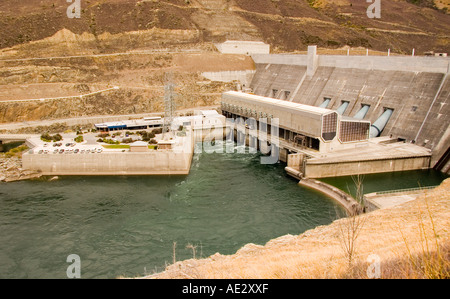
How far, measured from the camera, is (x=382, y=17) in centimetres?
11575

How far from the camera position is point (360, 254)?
1348 centimetres

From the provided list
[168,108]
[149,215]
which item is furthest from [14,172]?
[168,108]

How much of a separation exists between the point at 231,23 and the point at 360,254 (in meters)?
82.5

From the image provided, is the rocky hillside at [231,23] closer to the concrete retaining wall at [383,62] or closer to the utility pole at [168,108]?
the concrete retaining wall at [383,62]

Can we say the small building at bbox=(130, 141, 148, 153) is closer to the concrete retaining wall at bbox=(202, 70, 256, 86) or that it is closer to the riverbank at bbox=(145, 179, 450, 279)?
the riverbank at bbox=(145, 179, 450, 279)

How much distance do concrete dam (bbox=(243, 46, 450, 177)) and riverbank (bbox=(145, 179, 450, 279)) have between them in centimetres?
1351

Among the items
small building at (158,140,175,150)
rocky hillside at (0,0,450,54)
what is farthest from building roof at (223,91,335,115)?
rocky hillside at (0,0,450,54)

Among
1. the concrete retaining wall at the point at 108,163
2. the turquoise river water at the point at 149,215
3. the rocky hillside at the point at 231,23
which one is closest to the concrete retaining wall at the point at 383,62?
the turquoise river water at the point at 149,215

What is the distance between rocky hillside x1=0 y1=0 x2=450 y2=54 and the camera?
76.6 meters

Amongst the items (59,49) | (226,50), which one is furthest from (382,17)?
(59,49)

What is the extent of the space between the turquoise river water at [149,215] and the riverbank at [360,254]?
5.00 meters

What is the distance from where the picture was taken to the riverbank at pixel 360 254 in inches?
329

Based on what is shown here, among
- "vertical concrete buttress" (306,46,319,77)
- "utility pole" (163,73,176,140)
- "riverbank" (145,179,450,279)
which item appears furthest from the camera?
"vertical concrete buttress" (306,46,319,77)
